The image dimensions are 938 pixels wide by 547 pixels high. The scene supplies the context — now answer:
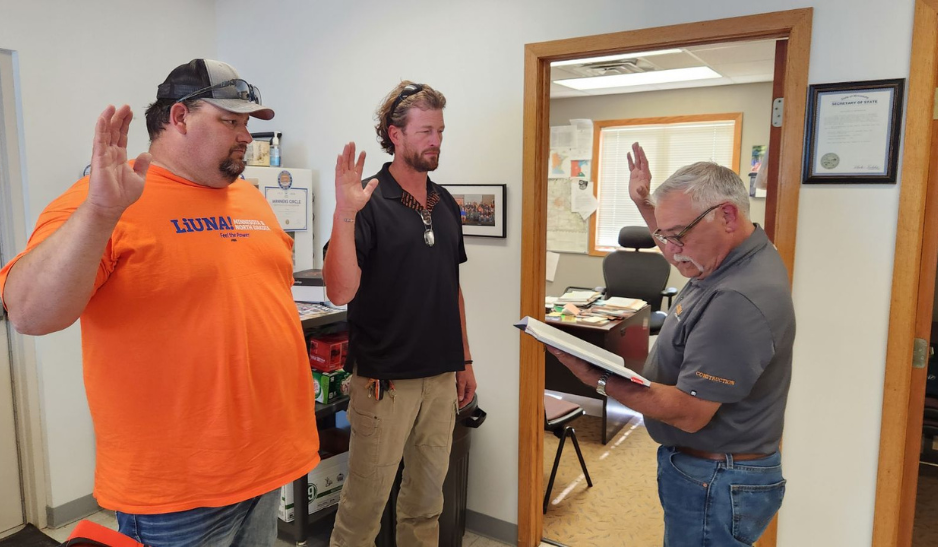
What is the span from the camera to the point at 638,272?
16.2 ft

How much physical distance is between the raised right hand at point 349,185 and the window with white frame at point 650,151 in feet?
13.4

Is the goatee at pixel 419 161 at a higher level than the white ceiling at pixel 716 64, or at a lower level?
lower

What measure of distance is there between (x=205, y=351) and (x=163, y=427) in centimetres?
17

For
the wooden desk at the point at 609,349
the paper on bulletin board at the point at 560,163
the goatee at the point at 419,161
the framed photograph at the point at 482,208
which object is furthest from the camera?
the paper on bulletin board at the point at 560,163

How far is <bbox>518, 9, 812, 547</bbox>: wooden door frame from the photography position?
2014 millimetres

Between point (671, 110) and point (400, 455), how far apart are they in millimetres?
4538

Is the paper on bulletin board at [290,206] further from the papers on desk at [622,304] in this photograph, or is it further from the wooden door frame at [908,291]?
the wooden door frame at [908,291]

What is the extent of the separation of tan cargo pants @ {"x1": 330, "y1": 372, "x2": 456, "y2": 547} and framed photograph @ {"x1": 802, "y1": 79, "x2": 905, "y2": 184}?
1412mm

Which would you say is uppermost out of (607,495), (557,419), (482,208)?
(482,208)

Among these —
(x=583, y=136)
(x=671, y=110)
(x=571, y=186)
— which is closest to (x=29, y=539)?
(x=571, y=186)

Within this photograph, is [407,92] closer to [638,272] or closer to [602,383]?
[602,383]

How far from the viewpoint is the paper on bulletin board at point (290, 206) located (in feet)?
9.53

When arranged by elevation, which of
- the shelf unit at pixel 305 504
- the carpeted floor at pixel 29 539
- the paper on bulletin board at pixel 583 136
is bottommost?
the carpeted floor at pixel 29 539

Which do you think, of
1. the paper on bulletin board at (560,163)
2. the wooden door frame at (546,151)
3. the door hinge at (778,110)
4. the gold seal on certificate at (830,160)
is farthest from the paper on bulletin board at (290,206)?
the paper on bulletin board at (560,163)
